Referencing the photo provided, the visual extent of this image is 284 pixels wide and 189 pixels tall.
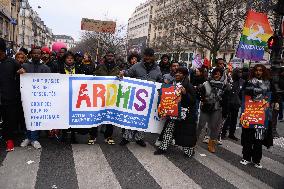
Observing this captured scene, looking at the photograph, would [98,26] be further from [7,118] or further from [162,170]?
[162,170]

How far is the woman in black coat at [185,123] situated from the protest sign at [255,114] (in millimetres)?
986

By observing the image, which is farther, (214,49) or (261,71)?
(214,49)

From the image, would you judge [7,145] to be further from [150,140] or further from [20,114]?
[150,140]

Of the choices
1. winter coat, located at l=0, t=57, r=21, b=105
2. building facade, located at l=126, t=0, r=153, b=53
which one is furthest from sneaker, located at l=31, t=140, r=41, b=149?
building facade, located at l=126, t=0, r=153, b=53

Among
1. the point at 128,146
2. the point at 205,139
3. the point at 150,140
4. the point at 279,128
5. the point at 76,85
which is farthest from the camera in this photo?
the point at 279,128

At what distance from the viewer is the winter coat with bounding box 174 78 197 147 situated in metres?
6.88

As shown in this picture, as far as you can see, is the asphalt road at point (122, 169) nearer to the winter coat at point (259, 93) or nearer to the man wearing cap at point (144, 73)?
the man wearing cap at point (144, 73)

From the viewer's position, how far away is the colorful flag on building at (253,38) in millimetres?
→ 10703

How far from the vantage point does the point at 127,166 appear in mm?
5980

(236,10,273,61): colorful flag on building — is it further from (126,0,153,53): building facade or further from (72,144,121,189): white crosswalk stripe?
(126,0,153,53): building facade

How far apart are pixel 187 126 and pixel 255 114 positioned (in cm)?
130

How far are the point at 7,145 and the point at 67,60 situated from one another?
203 cm

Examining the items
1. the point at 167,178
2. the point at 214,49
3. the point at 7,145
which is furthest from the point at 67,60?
the point at 214,49

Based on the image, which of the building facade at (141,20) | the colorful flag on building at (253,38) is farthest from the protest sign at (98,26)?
the building facade at (141,20)
